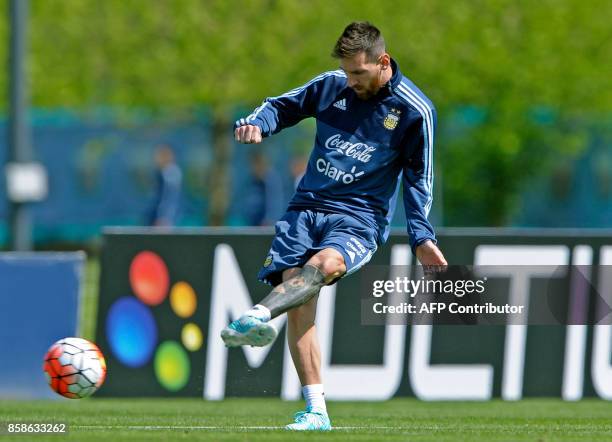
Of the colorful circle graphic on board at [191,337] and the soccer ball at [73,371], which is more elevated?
the colorful circle graphic on board at [191,337]

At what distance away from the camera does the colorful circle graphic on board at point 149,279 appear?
11.6 meters

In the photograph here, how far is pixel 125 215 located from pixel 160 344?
19.8 meters

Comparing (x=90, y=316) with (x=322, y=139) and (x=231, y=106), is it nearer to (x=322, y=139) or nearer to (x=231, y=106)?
(x=322, y=139)

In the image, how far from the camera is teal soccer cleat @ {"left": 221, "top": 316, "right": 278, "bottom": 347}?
720cm

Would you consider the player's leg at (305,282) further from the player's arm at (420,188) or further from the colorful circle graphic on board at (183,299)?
the colorful circle graphic on board at (183,299)

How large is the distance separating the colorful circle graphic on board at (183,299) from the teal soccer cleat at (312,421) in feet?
11.1

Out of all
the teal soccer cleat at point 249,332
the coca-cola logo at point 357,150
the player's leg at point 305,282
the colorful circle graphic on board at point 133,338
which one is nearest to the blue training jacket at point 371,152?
the coca-cola logo at point 357,150

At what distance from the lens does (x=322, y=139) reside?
8273mm

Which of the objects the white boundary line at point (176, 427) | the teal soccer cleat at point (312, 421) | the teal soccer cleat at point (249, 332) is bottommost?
the white boundary line at point (176, 427)

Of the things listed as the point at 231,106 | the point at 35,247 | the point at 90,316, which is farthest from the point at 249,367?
the point at 35,247

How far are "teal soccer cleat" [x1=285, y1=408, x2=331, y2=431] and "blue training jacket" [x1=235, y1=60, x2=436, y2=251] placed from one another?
109 cm

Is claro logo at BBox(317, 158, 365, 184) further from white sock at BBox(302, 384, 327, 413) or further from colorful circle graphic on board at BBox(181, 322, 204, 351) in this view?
colorful circle graphic on board at BBox(181, 322, 204, 351)

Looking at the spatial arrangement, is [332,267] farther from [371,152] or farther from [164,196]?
[164,196]

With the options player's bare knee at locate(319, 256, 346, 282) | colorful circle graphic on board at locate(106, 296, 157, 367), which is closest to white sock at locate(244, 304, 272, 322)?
player's bare knee at locate(319, 256, 346, 282)
